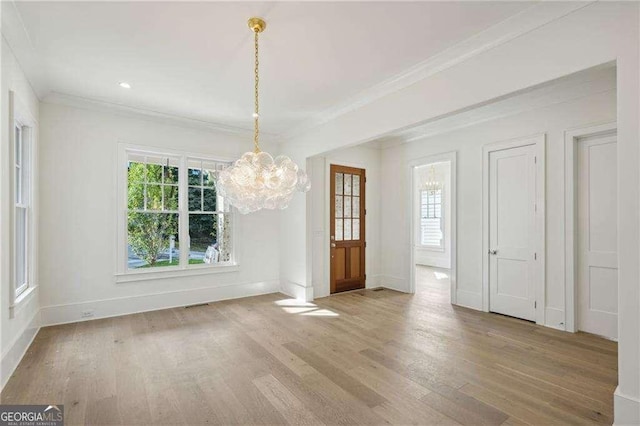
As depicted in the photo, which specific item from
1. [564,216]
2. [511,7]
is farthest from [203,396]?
[564,216]

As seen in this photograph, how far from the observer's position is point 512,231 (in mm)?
4637

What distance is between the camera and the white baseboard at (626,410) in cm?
205

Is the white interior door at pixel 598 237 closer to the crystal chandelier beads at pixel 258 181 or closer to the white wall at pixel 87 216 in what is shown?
the crystal chandelier beads at pixel 258 181

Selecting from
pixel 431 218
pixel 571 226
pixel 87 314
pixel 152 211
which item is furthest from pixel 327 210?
pixel 431 218

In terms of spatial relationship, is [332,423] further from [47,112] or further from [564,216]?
[47,112]

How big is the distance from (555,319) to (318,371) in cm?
325

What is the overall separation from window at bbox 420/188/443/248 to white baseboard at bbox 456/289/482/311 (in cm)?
444

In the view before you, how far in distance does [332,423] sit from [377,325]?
2120 millimetres

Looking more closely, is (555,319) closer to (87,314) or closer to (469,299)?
(469,299)

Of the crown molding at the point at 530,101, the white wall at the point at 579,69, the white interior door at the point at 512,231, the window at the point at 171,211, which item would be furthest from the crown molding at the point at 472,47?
the window at the point at 171,211

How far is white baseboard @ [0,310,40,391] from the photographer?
8.92 feet

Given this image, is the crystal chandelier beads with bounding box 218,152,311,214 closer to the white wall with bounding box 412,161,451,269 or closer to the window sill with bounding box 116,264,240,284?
the window sill with bounding box 116,264,240,284

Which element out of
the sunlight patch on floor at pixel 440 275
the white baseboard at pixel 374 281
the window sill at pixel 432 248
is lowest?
the sunlight patch on floor at pixel 440 275

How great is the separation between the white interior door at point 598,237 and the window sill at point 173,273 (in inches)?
200
